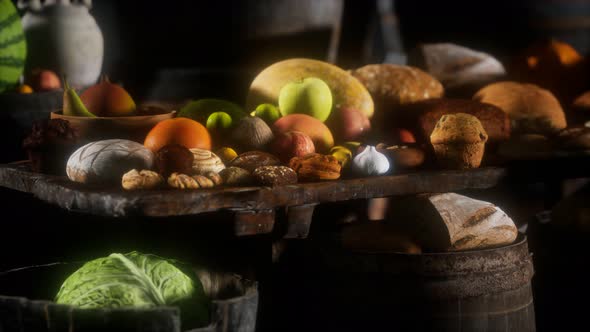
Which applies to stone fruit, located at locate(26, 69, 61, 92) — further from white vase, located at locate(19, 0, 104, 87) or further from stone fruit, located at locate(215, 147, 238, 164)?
stone fruit, located at locate(215, 147, 238, 164)

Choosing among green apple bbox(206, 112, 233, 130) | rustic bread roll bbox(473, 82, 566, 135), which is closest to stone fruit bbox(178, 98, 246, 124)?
green apple bbox(206, 112, 233, 130)

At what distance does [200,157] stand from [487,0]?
4086mm

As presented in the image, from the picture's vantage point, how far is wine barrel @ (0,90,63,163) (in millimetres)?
3256

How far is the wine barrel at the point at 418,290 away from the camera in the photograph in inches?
98.3

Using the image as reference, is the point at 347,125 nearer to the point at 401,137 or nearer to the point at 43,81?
the point at 401,137

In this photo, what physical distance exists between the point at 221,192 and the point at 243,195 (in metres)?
0.07

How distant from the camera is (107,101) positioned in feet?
9.28

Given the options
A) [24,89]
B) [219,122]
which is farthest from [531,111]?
[24,89]

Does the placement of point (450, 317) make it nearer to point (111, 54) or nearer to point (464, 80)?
point (464, 80)

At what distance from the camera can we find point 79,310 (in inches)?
75.4

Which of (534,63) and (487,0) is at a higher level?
(487,0)

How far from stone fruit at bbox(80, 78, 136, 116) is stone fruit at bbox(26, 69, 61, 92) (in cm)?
78

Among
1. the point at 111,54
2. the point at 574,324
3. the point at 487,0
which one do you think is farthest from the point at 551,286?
the point at 487,0

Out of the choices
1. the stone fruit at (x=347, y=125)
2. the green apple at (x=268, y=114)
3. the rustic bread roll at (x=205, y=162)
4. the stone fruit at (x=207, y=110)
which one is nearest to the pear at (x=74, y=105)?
the stone fruit at (x=207, y=110)
